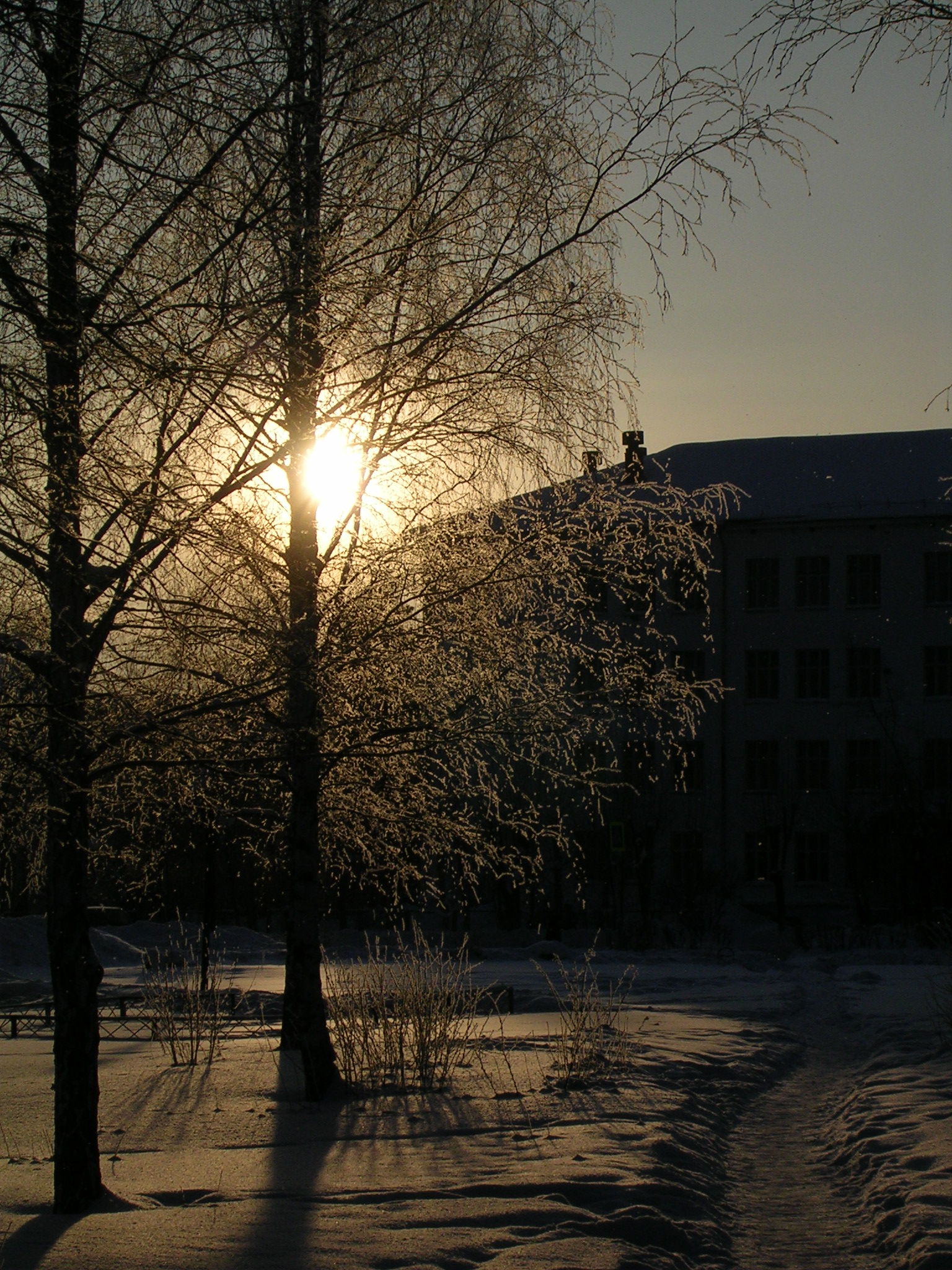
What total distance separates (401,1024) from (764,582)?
3721 cm

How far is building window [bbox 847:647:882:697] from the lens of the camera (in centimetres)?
4338

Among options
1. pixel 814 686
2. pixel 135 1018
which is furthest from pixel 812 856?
pixel 135 1018

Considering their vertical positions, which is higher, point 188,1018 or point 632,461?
point 632,461

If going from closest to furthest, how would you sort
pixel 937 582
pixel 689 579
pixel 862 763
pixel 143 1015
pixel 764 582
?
pixel 689 579 → pixel 143 1015 → pixel 862 763 → pixel 937 582 → pixel 764 582

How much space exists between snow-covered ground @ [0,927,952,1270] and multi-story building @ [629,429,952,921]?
3119cm

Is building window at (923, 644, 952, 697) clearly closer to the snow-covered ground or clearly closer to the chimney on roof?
the snow-covered ground

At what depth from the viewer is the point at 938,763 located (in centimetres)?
4203

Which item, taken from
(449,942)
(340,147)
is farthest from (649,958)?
(340,147)

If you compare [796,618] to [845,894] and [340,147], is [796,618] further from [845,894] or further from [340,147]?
[340,147]

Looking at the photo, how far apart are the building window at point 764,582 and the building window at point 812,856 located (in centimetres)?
807

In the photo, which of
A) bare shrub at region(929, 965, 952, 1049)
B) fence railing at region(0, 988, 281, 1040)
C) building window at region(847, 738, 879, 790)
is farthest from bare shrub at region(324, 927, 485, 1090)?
building window at region(847, 738, 879, 790)

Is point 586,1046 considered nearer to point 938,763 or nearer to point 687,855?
point 687,855

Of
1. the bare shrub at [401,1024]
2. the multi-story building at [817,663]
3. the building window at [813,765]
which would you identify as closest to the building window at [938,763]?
the multi-story building at [817,663]

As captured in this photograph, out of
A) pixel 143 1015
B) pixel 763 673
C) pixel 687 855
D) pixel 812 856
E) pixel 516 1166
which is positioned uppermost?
pixel 763 673
